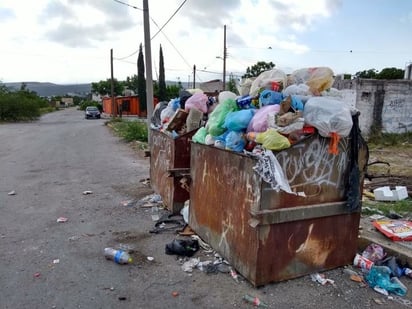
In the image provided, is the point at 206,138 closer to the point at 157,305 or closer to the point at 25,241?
the point at 157,305

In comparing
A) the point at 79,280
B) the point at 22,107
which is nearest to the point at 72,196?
the point at 79,280

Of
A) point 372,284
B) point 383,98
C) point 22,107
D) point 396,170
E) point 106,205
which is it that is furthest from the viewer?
point 22,107

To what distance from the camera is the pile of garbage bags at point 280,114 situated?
9.89ft

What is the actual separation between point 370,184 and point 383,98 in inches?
349

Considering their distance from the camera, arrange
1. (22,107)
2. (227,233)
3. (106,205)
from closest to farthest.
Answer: (227,233) < (106,205) < (22,107)

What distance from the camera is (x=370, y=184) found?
636 cm

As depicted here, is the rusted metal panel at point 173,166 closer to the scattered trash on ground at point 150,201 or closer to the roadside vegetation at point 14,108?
the scattered trash on ground at point 150,201

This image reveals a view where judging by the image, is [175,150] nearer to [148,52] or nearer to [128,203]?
[128,203]

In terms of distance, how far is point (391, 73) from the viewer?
35000mm

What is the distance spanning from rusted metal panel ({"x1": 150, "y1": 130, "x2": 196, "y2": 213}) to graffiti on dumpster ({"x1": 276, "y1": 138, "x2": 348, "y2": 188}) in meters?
1.98

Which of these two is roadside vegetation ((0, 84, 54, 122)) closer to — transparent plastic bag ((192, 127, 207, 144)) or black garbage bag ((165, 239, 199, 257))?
transparent plastic bag ((192, 127, 207, 144))

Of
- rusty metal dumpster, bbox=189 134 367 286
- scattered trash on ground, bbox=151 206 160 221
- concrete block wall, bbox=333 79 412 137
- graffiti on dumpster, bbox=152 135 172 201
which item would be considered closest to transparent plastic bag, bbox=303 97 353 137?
rusty metal dumpster, bbox=189 134 367 286

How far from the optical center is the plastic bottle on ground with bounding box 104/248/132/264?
3.63 m

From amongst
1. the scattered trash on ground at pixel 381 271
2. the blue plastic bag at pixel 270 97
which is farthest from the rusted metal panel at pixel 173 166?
the scattered trash on ground at pixel 381 271
